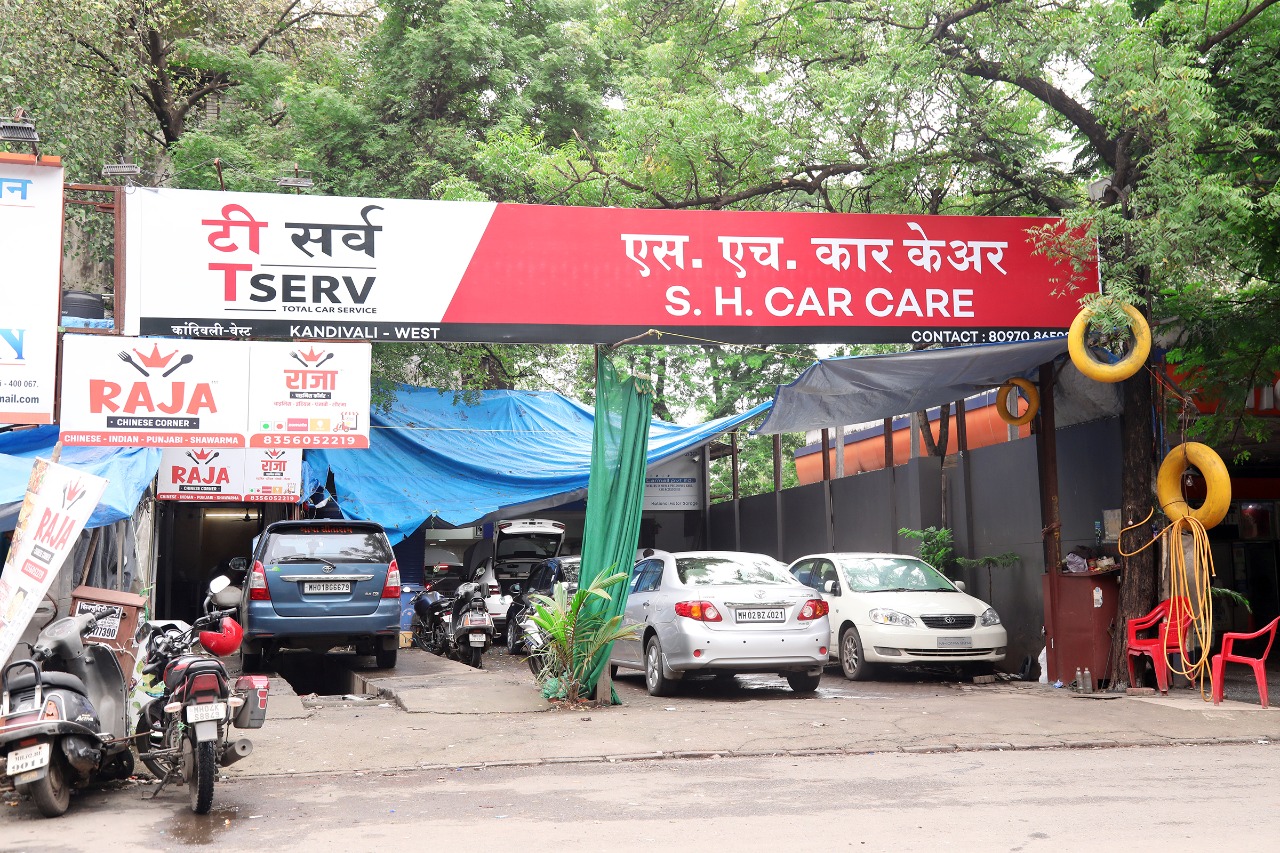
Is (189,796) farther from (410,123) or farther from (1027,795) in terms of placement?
(410,123)

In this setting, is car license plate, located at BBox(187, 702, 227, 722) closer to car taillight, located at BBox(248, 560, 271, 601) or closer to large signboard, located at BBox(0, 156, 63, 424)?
large signboard, located at BBox(0, 156, 63, 424)

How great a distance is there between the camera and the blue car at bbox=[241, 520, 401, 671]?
13.7 metres

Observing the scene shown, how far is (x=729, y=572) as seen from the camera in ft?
40.7

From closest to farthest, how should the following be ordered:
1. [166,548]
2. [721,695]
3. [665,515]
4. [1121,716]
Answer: [1121,716] < [721,695] < [166,548] < [665,515]

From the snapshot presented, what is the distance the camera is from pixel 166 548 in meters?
23.3

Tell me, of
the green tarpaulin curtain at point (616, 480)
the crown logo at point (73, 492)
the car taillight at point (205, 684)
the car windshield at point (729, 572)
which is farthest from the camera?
the car windshield at point (729, 572)

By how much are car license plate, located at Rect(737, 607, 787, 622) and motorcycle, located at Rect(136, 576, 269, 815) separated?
17.5 ft

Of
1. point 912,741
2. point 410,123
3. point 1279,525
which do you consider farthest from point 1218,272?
point 410,123

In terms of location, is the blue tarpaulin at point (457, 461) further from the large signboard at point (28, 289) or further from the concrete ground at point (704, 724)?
the large signboard at point (28, 289)

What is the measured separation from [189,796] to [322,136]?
16344 mm

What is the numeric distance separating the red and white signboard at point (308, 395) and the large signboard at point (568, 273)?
317mm

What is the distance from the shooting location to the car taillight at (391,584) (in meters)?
14.3

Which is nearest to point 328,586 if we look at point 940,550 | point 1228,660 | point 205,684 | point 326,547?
point 326,547

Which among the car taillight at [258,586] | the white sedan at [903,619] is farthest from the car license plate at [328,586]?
the white sedan at [903,619]
